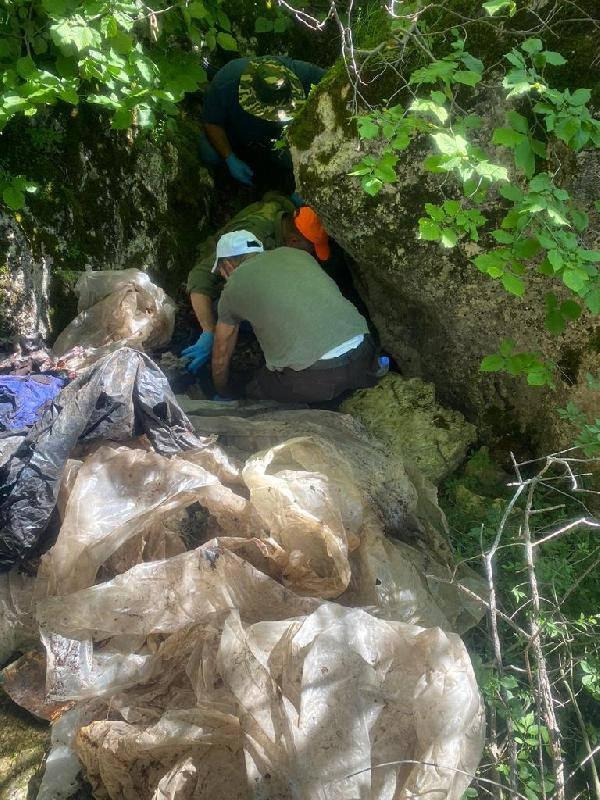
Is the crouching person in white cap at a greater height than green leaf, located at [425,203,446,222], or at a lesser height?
lesser

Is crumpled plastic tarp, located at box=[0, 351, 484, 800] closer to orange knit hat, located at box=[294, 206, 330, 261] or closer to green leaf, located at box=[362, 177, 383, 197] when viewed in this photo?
green leaf, located at box=[362, 177, 383, 197]

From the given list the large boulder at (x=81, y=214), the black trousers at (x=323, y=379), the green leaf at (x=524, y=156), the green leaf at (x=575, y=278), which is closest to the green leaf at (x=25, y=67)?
the large boulder at (x=81, y=214)

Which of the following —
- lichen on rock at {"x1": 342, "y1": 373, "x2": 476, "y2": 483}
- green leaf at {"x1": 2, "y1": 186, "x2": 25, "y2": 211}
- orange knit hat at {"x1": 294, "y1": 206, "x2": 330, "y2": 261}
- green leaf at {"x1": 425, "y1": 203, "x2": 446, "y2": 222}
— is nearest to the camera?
green leaf at {"x1": 425, "y1": 203, "x2": 446, "y2": 222}

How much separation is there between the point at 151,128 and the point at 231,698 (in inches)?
122

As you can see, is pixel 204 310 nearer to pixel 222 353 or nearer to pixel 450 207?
pixel 222 353

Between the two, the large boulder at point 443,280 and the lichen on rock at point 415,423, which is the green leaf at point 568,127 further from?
the lichen on rock at point 415,423

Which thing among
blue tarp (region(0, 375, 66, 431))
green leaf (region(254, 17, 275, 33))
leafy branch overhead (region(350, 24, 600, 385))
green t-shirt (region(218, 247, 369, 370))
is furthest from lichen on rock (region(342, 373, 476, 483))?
green leaf (region(254, 17, 275, 33))

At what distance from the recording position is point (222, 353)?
3.18m

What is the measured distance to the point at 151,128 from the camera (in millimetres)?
3434

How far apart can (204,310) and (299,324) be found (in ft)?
2.76

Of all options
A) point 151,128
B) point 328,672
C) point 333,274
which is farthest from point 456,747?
point 151,128

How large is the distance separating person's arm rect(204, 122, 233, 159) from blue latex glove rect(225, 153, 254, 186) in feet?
0.14

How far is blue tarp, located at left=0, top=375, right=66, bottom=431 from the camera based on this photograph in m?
2.27

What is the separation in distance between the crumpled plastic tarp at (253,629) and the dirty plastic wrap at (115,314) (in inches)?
29.4
